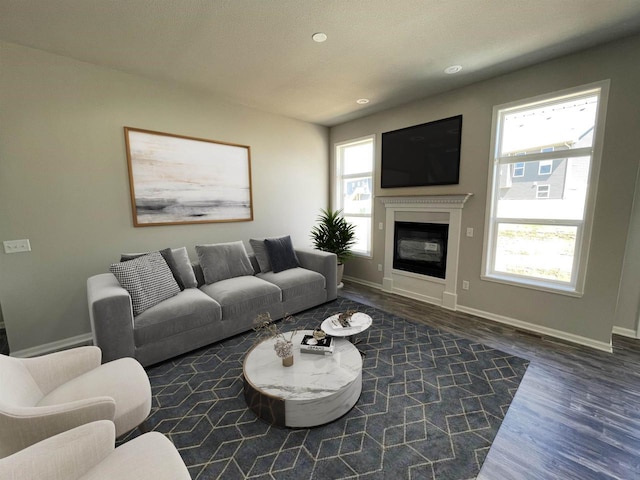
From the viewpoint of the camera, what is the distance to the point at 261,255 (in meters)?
3.78

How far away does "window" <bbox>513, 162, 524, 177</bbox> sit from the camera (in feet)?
10.1

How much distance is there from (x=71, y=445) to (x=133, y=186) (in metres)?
2.79

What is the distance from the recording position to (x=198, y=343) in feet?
8.65

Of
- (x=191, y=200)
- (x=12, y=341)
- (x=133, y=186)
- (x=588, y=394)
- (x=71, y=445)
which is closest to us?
(x=71, y=445)

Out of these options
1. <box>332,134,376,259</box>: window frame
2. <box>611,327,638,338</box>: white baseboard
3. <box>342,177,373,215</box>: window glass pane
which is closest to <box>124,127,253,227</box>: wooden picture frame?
<box>332,134,376,259</box>: window frame

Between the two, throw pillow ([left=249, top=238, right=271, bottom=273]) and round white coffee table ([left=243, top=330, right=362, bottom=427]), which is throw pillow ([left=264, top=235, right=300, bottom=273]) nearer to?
throw pillow ([left=249, top=238, right=271, bottom=273])

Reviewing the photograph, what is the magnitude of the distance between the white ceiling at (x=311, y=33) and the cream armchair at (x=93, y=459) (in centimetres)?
266

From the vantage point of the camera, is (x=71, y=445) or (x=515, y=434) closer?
(x=71, y=445)

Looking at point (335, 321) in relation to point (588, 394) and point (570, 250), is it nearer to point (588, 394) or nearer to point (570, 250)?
point (588, 394)

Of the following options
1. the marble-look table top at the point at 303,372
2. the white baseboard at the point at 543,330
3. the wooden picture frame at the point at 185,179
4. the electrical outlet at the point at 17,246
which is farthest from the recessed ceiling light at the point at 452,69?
the electrical outlet at the point at 17,246

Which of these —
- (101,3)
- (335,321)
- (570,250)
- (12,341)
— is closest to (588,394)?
(570,250)

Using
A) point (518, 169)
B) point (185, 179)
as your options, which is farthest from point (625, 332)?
point (185, 179)

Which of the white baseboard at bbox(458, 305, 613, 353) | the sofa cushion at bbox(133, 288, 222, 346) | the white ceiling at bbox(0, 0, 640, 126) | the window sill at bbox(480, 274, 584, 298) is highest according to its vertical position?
the white ceiling at bbox(0, 0, 640, 126)

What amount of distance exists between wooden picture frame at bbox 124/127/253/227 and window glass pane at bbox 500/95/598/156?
3484 millimetres
